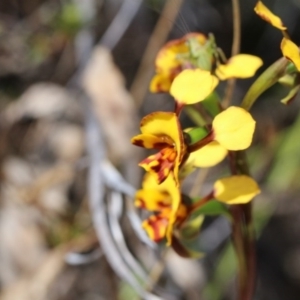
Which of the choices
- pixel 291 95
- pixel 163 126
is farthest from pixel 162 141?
pixel 291 95

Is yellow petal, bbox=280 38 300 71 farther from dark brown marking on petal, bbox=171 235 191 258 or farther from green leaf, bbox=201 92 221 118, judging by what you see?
→ dark brown marking on petal, bbox=171 235 191 258

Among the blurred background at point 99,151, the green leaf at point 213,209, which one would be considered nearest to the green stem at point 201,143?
the green leaf at point 213,209

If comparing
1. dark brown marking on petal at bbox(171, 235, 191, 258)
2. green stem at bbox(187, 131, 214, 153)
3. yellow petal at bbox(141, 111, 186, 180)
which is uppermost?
yellow petal at bbox(141, 111, 186, 180)

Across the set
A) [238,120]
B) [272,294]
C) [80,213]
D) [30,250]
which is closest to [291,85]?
[238,120]

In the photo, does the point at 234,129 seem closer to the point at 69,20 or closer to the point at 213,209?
the point at 213,209

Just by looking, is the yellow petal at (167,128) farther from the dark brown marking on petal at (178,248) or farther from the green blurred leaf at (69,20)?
the green blurred leaf at (69,20)

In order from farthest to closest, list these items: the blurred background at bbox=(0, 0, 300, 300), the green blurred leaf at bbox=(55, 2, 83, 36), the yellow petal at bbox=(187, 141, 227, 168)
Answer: the green blurred leaf at bbox=(55, 2, 83, 36), the blurred background at bbox=(0, 0, 300, 300), the yellow petal at bbox=(187, 141, 227, 168)

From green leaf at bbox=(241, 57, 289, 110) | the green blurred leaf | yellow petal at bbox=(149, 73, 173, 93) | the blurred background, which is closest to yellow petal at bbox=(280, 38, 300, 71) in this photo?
green leaf at bbox=(241, 57, 289, 110)

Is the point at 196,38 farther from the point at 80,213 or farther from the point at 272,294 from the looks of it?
the point at 272,294
